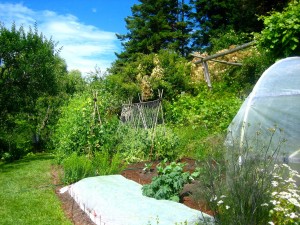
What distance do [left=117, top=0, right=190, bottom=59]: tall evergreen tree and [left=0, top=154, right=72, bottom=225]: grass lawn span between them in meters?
19.3

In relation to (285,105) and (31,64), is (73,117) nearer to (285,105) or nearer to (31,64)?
(31,64)

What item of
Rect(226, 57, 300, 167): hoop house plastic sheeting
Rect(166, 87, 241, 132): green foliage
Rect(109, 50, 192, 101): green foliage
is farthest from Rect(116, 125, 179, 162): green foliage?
Rect(109, 50, 192, 101): green foliage

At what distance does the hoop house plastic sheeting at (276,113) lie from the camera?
4.76 m

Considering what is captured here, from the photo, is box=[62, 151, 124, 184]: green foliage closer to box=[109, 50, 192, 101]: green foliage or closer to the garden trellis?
the garden trellis

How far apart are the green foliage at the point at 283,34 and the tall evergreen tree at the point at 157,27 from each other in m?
19.5

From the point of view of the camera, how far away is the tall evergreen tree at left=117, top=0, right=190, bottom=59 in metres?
27.9

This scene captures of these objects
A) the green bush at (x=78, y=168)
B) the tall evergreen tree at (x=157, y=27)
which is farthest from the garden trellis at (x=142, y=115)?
the tall evergreen tree at (x=157, y=27)

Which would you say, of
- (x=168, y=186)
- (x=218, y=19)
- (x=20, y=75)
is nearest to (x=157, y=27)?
(x=218, y=19)

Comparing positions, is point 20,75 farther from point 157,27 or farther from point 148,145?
point 157,27

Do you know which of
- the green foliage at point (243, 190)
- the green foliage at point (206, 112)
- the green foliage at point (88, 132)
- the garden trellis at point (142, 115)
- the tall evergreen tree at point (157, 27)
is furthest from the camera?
the tall evergreen tree at point (157, 27)

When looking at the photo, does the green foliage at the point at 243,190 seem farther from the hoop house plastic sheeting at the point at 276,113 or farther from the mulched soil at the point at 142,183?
the hoop house plastic sheeting at the point at 276,113

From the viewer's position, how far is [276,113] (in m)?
4.98

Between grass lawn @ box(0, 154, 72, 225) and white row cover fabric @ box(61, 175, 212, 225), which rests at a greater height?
white row cover fabric @ box(61, 175, 212, 225)

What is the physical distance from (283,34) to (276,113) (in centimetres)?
325
